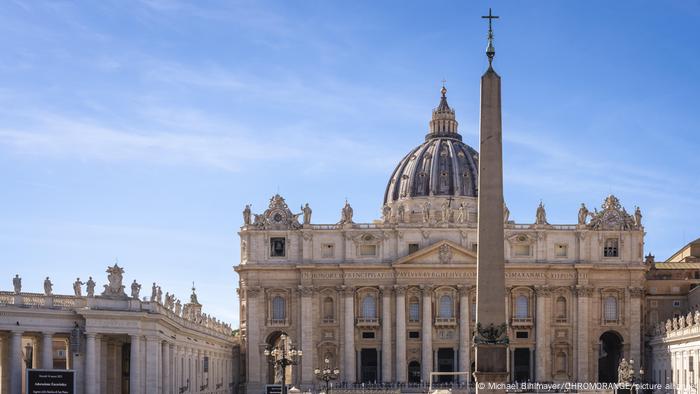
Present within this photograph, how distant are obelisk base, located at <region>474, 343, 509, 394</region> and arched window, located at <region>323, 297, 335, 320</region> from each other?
231 feet

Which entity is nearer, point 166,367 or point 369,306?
point 166,367

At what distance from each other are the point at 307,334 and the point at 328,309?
3248 millimetres

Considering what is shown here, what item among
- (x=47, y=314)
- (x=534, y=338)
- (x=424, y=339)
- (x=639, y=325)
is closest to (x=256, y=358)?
(x=424, y=339)

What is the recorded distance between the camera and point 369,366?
340ft

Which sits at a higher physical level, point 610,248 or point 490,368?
point 610,248

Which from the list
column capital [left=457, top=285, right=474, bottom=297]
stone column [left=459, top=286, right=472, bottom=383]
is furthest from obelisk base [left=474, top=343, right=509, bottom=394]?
column capital [left=457, top=285, right=474, bottom=297]

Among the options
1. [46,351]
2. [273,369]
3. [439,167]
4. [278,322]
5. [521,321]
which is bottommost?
[273,369]

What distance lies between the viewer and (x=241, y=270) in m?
103

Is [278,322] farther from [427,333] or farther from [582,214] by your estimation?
[582,214]

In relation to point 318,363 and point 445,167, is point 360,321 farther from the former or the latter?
point 445,167

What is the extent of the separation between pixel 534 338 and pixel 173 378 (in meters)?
45.7

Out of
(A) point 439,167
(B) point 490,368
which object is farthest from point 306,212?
(B) point 490,368

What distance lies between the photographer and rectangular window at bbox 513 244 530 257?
102875 millimetres

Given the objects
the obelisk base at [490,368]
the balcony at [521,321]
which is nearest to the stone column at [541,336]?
the balcony at [521,321]
